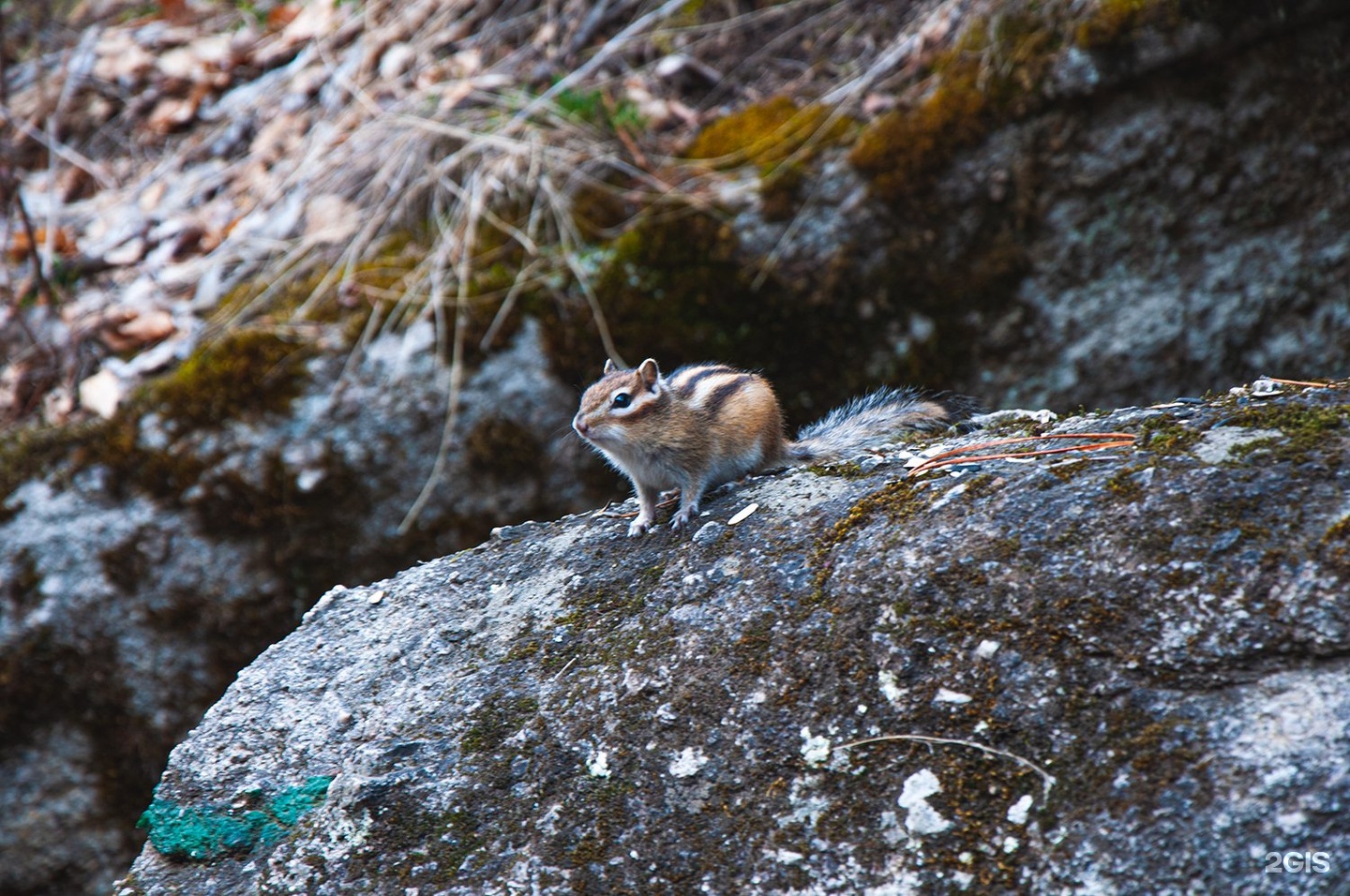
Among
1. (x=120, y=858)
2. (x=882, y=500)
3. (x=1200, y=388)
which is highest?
(x=882, y=500)

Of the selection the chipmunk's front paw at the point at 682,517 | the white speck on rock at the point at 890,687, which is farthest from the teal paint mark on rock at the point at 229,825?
the white speck on rock at the point at 890,687

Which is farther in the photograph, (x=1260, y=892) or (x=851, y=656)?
(x=851, y=656)

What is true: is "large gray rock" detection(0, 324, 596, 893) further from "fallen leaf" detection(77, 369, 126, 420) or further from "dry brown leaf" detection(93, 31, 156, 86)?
"dry brown leaf" detection(93, 31, 156, 86)

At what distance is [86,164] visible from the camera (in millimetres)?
6535

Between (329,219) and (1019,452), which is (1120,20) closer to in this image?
(1019,452)

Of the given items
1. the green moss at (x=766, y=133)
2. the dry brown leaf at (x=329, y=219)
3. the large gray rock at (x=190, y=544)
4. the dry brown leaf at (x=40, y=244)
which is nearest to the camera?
the large gray rock at (x=190, y=544)

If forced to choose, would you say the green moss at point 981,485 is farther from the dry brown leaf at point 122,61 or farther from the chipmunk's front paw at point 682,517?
the dry brown leaf at point 122,61

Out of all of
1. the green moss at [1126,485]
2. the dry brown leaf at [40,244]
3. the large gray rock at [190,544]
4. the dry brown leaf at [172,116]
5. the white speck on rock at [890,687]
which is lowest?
the large gray rock at [190,544]

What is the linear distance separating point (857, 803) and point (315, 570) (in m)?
3.57

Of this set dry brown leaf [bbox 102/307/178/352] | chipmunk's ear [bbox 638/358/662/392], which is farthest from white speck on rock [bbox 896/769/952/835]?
dry brown leaf [bbox 102/307/178/352]

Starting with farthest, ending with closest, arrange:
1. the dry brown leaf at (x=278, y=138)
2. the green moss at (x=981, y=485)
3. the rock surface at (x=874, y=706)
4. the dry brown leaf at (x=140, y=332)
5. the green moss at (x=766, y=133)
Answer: the dry brown leaf at (x=278, y=138), the dry brown leaf at (x=140, y=332), the green moss at (x=766, y=133), the green moss at (x=981, y=485), the rock surface at (x=874, y=706)

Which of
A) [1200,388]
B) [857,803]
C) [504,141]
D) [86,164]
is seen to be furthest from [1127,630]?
[86,164]

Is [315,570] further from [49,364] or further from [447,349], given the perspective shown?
[49,364]

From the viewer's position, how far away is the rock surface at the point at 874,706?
166 cm
